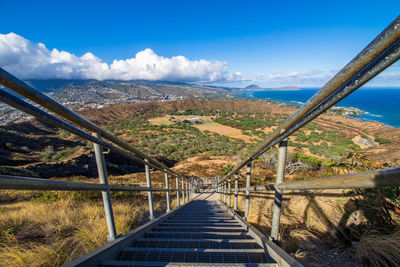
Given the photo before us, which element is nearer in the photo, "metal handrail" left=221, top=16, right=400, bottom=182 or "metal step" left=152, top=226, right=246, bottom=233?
"metal handrail" left=221, top=16, right=400, bottom=182

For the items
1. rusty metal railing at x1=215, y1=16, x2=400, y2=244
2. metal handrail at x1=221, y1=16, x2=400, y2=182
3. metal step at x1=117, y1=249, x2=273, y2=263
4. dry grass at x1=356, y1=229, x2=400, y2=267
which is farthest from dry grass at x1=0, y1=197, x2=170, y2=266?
dry grass at x1=356, y1=229, x2=400, y2=267

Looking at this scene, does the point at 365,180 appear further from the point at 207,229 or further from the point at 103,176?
the point at 207,229

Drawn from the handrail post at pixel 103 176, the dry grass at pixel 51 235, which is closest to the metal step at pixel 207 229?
the dry grass at pixel 51 235

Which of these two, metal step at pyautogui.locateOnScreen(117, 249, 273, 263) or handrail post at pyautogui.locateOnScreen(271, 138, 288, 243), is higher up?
handrail post at pyautogui.locateOnScreen(271, 138, 288, 243)

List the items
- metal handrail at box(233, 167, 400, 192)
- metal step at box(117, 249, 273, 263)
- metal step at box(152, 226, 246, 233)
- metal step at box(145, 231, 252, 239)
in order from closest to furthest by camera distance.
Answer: metal handrail at box(233, 167, 400, 192), metal step at box(117, 249, 273, 263), metal step at box(145, 231, 252, 239), metal step at box(152, 226, 246, 233)

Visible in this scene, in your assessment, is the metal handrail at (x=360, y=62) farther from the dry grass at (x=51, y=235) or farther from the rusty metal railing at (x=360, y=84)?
the dry grass at (x=51, y=235)

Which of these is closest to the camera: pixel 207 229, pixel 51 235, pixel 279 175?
pixel 279 175

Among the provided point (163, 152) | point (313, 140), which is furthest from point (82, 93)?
point (313, 140)

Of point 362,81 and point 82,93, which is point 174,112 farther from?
point 82,93

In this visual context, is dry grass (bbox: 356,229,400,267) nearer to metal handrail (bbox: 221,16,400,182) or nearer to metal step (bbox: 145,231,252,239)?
metal step (bbox: 145,231,252,239)

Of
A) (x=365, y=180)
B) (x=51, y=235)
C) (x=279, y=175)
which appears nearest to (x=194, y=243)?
(x=279, y=175)

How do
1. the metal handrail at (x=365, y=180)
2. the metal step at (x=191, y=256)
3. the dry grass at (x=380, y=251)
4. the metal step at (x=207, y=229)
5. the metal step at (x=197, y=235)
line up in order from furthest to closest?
1. the metal step at (x=207, y=229)
2. the metal step at (x=197, y=235)
3. the dry grass at (x=380, y=251)
4. the metal step at (x=191, y=256)
5. the metal handrail at (x=365, y=180)

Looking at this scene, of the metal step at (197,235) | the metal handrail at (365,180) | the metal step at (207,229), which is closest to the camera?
the metal handrail at (365,180)

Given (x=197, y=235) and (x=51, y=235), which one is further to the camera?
(x=51, y=235)
